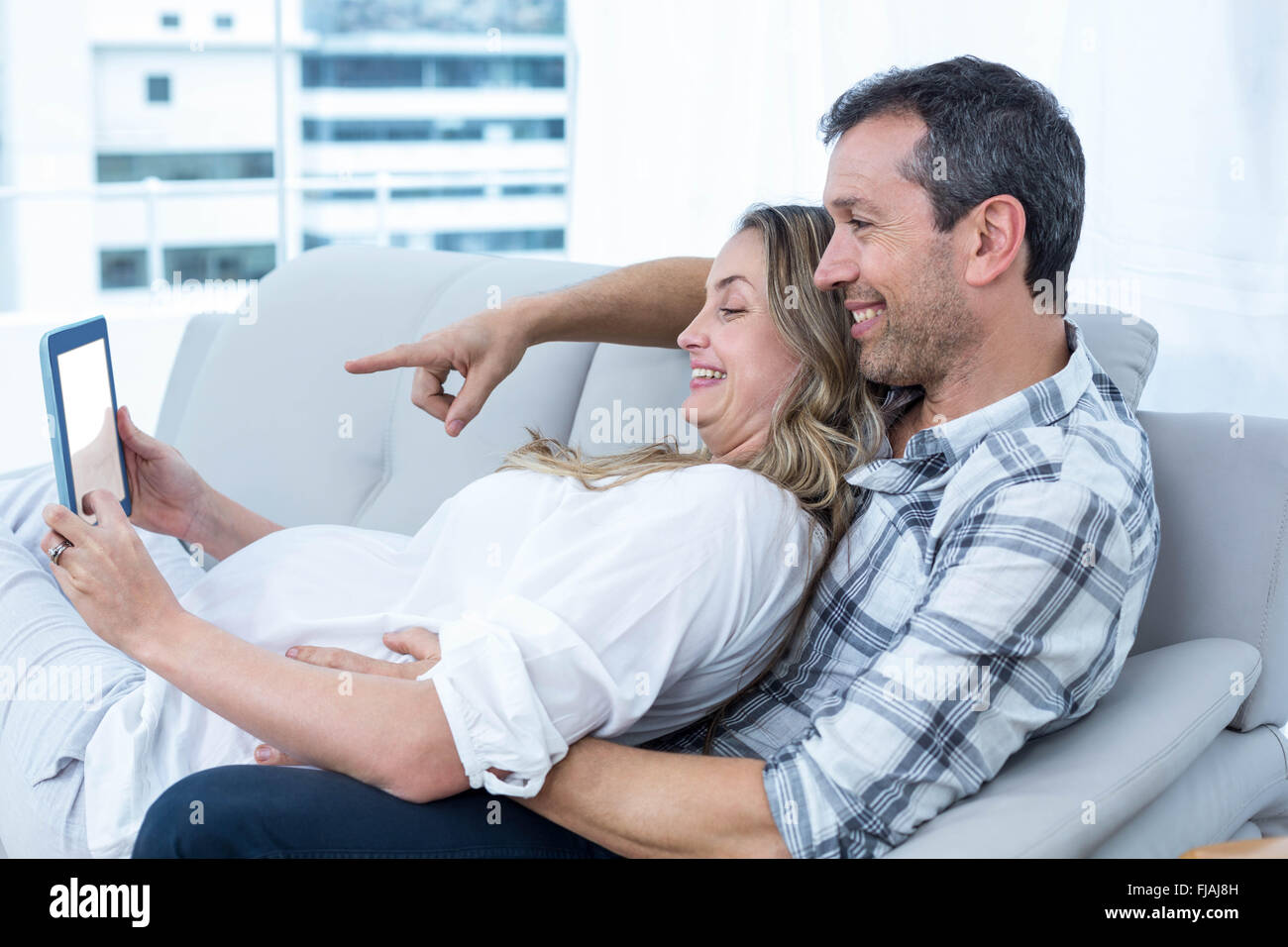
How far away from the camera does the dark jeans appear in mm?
956

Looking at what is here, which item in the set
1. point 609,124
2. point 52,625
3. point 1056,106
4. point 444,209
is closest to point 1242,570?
point 1056,106

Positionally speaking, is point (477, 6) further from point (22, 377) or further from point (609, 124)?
point (609, 124)

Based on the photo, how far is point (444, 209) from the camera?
9320 mm

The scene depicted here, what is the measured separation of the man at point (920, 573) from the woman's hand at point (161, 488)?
375 millimetres

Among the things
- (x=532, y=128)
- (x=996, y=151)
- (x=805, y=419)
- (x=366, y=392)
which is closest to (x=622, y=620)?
(x=805, y=419)

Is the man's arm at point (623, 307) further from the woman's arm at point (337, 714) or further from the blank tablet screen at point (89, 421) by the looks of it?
the woman's arm at point (337, 714)

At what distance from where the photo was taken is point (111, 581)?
1.10 m

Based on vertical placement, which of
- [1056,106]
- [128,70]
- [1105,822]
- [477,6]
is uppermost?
[477,6]

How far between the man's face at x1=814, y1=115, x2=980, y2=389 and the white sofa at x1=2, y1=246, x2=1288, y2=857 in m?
0.29

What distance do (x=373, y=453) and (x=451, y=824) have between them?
88 cm

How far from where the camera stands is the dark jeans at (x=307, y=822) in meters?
0.96
